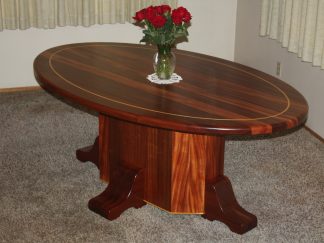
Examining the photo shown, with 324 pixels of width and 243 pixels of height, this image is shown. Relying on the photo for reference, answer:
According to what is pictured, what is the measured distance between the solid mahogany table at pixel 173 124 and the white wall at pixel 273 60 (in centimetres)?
101

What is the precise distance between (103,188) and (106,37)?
2126mm

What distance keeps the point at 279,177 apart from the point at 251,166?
214 mm

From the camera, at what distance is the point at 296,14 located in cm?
431

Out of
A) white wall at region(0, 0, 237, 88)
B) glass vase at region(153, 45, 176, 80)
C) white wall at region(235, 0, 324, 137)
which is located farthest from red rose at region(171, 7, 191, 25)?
white wall at region(0, 0, 237, 88)

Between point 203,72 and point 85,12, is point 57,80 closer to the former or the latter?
point 203,72

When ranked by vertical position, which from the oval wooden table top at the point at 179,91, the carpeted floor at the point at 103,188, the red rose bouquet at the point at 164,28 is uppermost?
the red rose bouquet at the point at 164,28

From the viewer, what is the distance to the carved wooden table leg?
304cm

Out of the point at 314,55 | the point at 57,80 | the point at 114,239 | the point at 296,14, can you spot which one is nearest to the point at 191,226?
the point at 114,239

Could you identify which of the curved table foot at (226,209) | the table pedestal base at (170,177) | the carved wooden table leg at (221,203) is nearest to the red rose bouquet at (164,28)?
the table pedestal base at (170,177)

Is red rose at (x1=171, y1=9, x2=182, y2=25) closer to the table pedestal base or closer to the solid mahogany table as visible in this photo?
the solid mahogany table

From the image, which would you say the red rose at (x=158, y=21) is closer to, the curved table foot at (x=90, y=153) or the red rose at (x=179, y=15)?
the red rose at (x=179, y=15)

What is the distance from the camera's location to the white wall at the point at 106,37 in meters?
5.00

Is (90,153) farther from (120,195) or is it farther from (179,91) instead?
(179,91)

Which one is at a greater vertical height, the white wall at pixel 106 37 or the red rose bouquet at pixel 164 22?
the red rose bouquet at pixel 164 22
